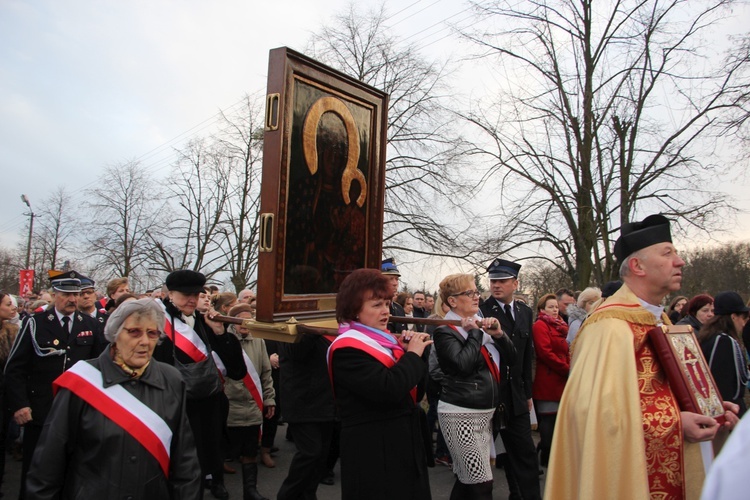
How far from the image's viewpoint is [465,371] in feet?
13.7

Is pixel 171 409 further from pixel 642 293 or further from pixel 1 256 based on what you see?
pixel 1 256

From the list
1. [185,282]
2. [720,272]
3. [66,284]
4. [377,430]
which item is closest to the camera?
[377,430]

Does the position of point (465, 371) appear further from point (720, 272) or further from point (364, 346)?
point (720, 272)

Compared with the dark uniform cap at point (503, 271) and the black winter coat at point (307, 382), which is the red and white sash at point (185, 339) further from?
the dark uniform cap at point (503, 271)

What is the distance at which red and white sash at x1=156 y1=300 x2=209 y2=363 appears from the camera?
4.32 meters

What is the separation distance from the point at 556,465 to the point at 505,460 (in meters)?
2.84

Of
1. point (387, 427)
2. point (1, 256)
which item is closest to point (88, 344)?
point (387, 427)

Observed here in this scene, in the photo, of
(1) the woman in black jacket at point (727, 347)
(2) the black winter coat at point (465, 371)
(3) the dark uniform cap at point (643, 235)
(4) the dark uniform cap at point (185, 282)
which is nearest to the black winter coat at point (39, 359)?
(4) the dark uniform cap at point (185, 282)

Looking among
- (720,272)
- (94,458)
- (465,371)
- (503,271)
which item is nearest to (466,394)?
(465,371)

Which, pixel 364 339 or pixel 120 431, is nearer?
pixel 120 431

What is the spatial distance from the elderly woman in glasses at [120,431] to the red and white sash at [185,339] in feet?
3.87

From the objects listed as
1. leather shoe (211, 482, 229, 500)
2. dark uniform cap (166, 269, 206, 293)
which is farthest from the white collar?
leather shoe (211, 482, 229, 500)

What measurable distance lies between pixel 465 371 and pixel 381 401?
1.18 meters

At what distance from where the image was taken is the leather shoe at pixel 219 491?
5766mm
